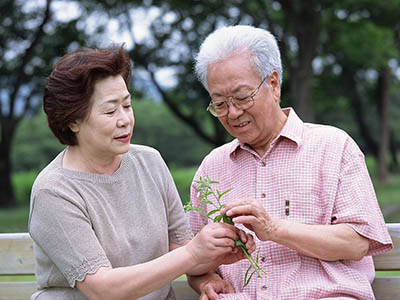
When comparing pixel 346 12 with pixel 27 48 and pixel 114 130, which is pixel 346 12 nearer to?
pixel 27 48

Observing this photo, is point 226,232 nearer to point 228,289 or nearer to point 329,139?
point 228,289

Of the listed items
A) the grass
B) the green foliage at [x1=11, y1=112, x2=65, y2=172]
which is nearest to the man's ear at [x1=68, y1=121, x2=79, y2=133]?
the grass

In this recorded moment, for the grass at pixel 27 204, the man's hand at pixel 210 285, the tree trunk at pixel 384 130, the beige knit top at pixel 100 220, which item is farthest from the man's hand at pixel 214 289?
the tree trunk at pixel 384 130

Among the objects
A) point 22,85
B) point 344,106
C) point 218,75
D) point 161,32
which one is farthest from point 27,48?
point 344,106

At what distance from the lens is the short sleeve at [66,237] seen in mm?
2592

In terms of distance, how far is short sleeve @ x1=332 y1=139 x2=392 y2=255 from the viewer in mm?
2680

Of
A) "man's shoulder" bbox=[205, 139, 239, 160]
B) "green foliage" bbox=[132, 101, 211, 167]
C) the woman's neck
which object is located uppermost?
the woman's neck

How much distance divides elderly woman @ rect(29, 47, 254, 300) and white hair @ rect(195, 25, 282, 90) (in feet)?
1.35

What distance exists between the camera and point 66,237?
2600 mm

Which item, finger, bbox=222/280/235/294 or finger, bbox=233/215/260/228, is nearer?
finger, bbox=233/215/260/228

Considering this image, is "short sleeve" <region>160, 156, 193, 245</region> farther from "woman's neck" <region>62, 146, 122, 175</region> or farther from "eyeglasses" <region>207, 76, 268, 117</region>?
"eyeglasses" <region>207, 76, 268, 117</region>

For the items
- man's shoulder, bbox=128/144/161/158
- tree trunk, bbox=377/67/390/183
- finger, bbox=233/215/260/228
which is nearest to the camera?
finger, bbox=233/215/260/228

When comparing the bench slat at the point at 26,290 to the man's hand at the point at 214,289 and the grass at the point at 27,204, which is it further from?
the grass at the point at 27,204

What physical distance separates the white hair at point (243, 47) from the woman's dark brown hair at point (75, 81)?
43 centimetres
